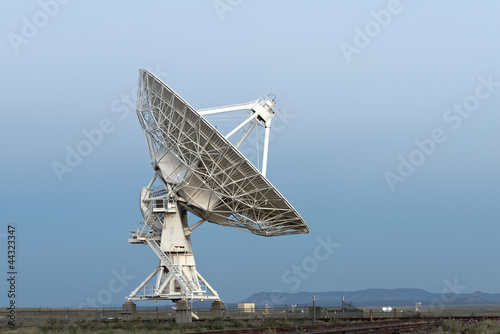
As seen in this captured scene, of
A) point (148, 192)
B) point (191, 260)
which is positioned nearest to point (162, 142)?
point (148, 192)

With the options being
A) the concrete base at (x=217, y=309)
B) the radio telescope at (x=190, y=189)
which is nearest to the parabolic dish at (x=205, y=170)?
the radio telescope at (x=190, y=189)

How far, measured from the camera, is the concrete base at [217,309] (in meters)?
46.2

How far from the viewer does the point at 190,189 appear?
43938mm

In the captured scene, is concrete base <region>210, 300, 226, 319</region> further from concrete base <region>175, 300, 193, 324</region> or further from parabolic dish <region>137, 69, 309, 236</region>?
parabolic dish <region>137, 69, 309, 236</region>

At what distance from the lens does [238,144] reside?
43625mm

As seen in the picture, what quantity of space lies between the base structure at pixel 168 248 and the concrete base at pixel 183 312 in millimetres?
660

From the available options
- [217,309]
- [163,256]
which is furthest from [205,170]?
[217,309]

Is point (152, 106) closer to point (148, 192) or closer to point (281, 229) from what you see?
point (148, 192)

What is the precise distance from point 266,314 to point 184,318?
9.30m

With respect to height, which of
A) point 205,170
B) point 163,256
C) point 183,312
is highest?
point 205,170

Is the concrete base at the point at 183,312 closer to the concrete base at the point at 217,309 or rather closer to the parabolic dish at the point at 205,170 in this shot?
the concrete base at the point at 217,309

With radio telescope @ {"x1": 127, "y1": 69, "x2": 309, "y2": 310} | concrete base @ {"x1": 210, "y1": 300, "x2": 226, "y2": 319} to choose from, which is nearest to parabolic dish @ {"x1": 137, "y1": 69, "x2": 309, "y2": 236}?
radio telescope @ {"x1": 127, "y1": 69, "x2": 309, "y2": 310}

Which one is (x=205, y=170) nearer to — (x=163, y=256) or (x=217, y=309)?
(x=163, y=256)

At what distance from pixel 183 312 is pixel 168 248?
484cm
